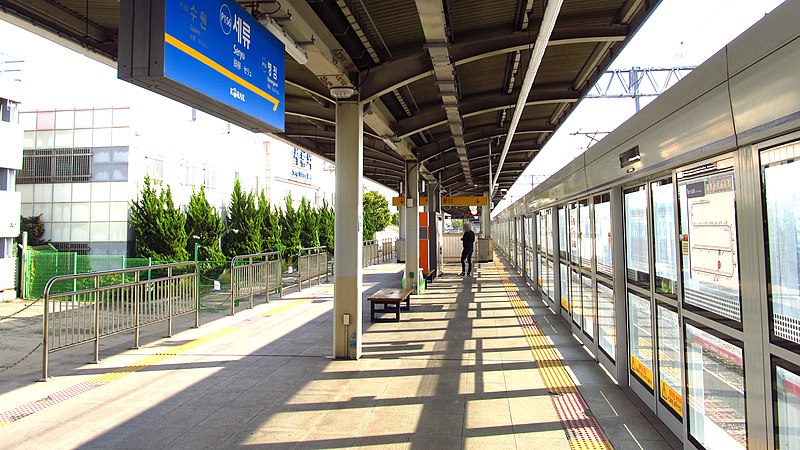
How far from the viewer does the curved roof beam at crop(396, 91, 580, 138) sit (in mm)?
8297

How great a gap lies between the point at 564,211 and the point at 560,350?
2483 millimetres

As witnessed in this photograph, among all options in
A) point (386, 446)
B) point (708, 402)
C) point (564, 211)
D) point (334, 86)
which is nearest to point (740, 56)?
point (708, 402)

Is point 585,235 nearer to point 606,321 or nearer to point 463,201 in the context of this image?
point 606,321

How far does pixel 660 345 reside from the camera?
411 cm

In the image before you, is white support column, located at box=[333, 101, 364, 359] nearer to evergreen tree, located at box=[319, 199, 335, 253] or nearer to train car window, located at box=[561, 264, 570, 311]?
train car window, located at box=[561, 264, 570, 311]

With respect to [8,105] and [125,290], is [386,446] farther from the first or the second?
[8,105]

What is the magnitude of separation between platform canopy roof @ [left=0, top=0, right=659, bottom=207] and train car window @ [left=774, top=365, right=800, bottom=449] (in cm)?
347

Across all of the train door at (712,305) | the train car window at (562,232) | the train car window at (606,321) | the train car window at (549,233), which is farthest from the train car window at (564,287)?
the train door at (712,305)

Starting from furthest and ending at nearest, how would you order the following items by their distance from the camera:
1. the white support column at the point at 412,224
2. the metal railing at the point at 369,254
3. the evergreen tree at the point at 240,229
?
1. the metal railing at the point at 369,254
2. the evergreen tree at the point at 240,229
3. the white support column at the point at 412,224

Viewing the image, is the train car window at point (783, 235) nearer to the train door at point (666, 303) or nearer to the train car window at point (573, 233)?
the train door at point (666, 303)

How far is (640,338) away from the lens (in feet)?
15.4

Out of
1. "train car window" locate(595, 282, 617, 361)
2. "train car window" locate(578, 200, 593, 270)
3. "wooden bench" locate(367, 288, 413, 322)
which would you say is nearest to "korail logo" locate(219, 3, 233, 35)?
"train car window" locate(595, 282, 617, 361)

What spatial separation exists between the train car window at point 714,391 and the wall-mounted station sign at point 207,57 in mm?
3493

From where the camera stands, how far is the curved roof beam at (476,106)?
830 cm
